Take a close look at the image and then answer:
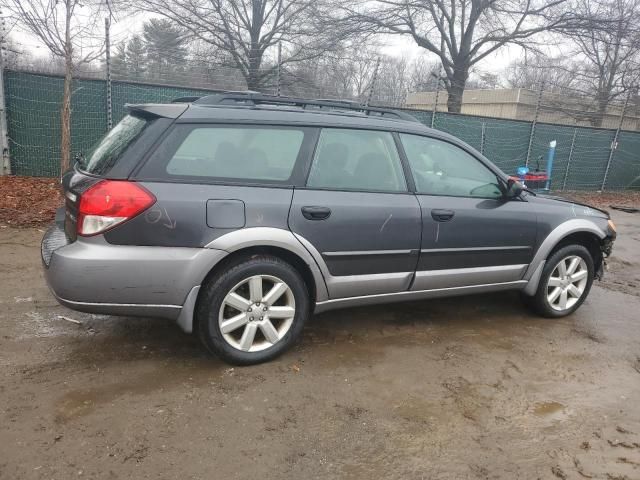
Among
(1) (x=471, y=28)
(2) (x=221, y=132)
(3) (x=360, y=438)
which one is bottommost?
(3) (x=360, y=438)

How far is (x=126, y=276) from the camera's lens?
9.32ft

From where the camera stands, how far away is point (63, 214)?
3359 millimetres

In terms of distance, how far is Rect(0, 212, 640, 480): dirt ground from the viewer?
2396 mm

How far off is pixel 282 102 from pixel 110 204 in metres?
1.46

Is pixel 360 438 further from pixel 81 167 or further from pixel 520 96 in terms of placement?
pixel 520 96

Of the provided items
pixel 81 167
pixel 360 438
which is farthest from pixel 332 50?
pixel 360 438

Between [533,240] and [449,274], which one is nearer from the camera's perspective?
[449,274]

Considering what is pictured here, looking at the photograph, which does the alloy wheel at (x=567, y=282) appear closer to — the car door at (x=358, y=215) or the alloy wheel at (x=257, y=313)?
the car door at (x=358, y=215)

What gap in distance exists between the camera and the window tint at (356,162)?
3.38 m

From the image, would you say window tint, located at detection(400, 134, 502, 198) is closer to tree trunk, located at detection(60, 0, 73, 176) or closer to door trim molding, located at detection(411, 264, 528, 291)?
door trim molding, located at detection(411, 264, 528, 291)

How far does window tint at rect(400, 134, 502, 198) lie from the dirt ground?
1139 mm

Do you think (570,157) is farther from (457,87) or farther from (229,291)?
(229,291)

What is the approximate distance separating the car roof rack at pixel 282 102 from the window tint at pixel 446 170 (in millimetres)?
305

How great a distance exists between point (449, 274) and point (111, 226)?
94.8 inches
